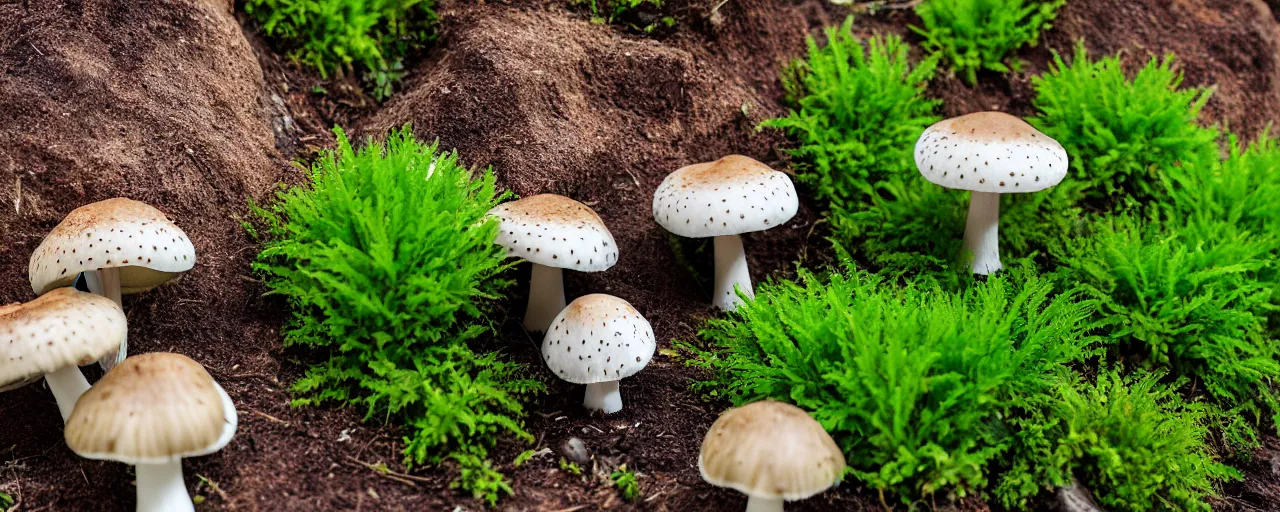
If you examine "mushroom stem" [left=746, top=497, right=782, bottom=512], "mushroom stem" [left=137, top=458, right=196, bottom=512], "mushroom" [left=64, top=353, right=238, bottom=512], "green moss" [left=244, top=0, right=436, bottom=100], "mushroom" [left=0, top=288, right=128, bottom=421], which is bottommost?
"mushroom stem" [left=746, top=497, right=782, bottom=512]

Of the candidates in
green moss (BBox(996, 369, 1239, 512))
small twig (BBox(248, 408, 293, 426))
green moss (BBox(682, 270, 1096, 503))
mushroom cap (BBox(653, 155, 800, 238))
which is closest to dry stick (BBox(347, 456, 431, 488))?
small twig (BBox(248, 408, 293, 426))

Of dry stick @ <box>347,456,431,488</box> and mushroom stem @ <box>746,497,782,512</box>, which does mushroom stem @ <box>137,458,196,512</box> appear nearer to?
dry stick @ <box>347,456,431,488</box>

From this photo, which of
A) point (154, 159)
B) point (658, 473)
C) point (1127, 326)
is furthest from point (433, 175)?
point (1127, 326)

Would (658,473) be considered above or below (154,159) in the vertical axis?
below

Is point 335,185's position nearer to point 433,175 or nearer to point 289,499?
point 433,175

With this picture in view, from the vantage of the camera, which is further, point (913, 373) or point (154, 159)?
point (154, 159)

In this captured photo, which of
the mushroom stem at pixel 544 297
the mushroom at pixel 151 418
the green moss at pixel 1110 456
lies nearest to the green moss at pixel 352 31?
the mushroom stem at pixel 544 297

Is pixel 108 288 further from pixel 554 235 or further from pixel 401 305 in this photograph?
pixel 554 235

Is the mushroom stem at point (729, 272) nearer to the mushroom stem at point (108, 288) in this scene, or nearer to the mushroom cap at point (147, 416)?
the mushroom cap at point (147, 416)
